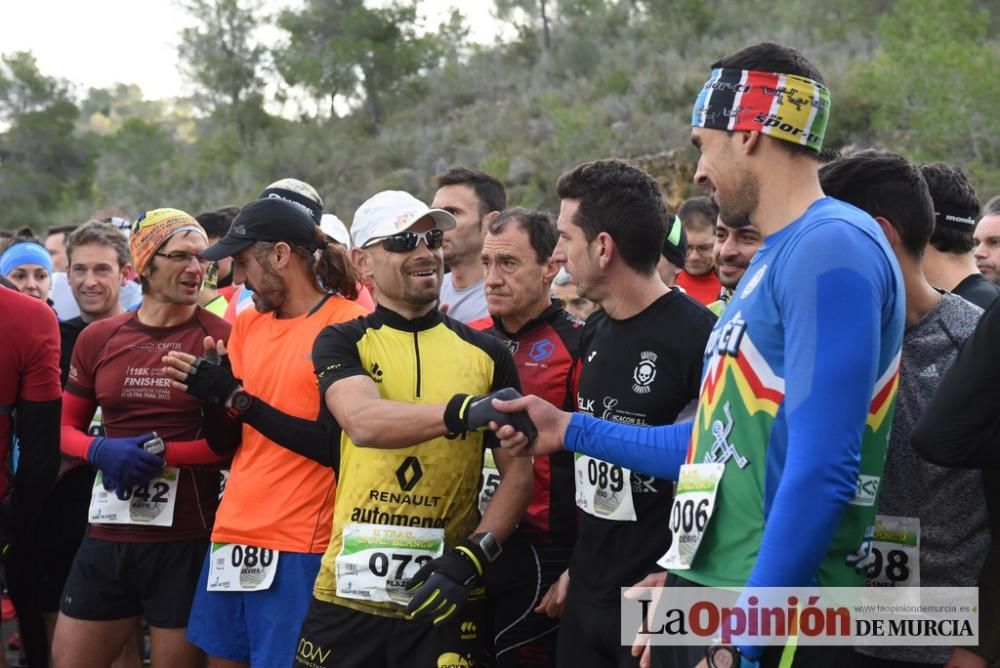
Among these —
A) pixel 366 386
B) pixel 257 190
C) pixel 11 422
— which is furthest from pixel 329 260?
pixel 257 190

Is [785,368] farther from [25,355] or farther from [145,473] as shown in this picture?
[25,355]

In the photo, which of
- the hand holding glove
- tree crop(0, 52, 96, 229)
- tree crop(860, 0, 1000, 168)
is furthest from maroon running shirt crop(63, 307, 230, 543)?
tree crop(0, 52, 96, 229)

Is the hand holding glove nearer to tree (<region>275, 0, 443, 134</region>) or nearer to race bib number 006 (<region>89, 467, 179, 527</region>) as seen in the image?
race bib number 006 (<region>89, 467, 179, 527</region>)

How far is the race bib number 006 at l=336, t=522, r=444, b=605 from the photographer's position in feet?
13.1

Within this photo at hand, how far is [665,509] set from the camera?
3893mm

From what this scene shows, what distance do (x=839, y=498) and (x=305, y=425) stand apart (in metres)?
2.63

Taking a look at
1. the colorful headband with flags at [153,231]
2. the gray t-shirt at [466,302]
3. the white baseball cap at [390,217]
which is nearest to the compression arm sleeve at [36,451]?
the colorful headband with flags at [153,231]

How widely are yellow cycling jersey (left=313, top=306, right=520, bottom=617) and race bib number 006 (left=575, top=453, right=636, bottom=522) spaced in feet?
1.59

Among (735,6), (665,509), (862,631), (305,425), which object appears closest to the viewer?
(862,631)

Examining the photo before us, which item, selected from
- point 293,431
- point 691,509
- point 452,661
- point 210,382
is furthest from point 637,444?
point 210,382

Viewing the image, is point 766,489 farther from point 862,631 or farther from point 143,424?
point 143,424

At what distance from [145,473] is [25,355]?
0.76 m

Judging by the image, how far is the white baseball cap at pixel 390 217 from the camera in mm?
4359

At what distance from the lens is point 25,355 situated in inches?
198
